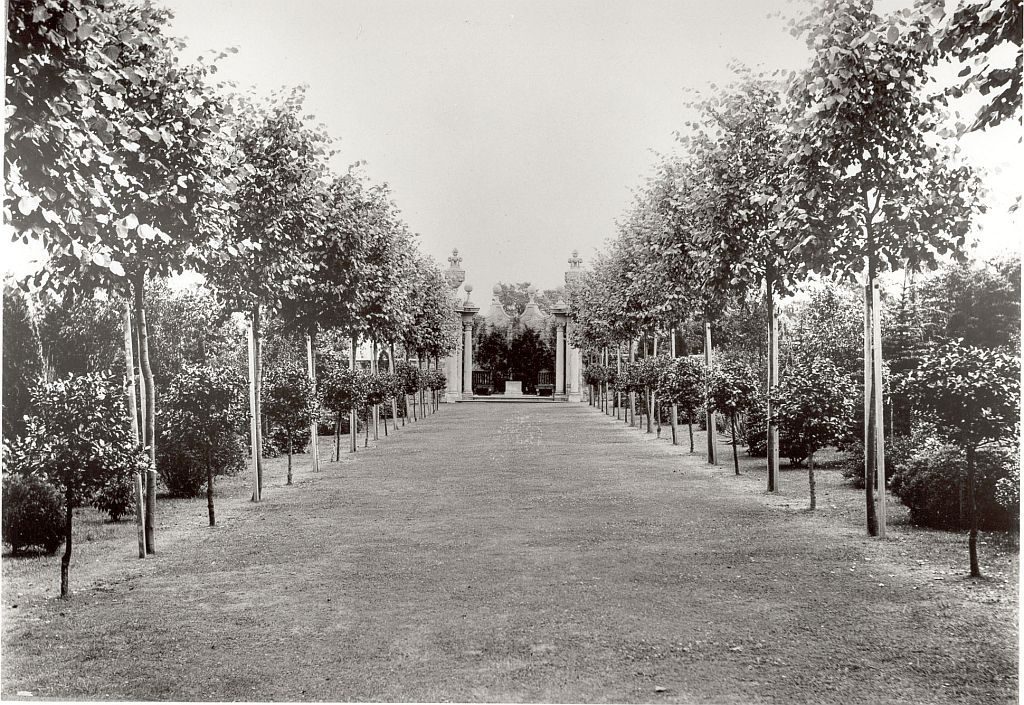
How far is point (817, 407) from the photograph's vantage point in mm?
11102

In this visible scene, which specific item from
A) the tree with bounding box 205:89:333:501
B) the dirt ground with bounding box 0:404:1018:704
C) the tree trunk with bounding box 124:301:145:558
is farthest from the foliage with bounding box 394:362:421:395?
the tree trunk with bounding box 124:301:145:558

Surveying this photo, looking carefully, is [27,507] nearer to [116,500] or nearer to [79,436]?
[79,436]

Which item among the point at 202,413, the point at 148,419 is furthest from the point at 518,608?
the point at 202,413

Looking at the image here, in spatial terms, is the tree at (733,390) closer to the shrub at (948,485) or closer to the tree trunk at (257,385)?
the shrub at (948,485)

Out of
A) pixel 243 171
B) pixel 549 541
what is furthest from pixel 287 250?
pixel 549 541

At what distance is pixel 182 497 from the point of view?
1156 centimetres

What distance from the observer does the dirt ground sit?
513cm

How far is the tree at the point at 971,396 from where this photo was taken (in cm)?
686

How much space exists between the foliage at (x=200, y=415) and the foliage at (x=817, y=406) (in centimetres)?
670

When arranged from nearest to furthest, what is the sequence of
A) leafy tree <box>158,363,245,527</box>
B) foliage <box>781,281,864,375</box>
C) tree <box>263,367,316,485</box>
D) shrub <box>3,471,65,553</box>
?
1. shrub <box>3,471,65,553</box>
2. leafy tree <box>158,363,245,527</box>
3. foliage <box>781,281,864,375</box>
4. tree <box>263,367,316,485</box>

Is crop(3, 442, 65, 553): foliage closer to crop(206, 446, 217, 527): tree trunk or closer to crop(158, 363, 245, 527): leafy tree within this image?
crop(158, 363, 245, 527): leafy tree

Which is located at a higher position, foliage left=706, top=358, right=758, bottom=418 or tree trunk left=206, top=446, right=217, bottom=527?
foliage left=706, top=358, right=758, bottom=418

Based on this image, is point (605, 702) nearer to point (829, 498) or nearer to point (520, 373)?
point (829, 498)

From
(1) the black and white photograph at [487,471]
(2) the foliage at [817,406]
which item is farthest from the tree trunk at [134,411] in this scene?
(2) the foliage at [817,406]
